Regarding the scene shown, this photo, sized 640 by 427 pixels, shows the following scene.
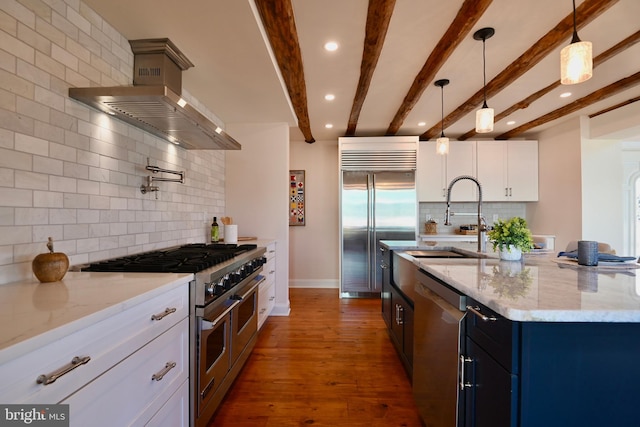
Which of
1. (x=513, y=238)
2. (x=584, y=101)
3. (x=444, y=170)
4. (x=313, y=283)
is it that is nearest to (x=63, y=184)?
(x=513, y=238)

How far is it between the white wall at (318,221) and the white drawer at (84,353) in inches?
150

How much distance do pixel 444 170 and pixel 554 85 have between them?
1813 mm

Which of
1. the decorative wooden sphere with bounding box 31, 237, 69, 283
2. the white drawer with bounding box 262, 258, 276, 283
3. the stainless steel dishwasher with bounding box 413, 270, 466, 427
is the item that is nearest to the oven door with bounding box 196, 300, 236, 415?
the decorative wooden sphere with bounding box 31, 237, 69, 283

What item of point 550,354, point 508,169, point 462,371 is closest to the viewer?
point 550,354

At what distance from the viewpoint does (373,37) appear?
208 centimetres

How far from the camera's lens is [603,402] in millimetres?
856

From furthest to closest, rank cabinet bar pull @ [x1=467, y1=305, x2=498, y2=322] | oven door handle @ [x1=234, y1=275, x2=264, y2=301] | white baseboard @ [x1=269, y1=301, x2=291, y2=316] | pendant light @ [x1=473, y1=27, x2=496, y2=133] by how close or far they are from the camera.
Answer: white baseboard @ [x1=269, y1=301, x2=291, y2=316], pendant light @ [x1=473, y1=27, x2=496, y2=133], oven door handle @ [x1=234, y1=275, x2=264, y2=301], cabinet bar pull @ [x1=467, y1=305, x2=498, y2=322]

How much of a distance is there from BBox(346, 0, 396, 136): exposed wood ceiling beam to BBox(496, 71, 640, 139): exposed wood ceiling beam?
8.03ft

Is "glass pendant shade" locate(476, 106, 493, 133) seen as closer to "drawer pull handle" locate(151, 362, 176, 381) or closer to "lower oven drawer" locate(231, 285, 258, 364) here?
"lower oven drawer" locate(231, 285, 258, 364)

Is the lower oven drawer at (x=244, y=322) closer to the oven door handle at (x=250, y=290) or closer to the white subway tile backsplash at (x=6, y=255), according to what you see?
the oven door handle at (x=250, y=290)

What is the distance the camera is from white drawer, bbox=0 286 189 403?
0.64 metres

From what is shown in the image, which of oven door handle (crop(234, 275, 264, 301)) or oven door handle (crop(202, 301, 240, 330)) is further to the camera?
oven door handle (crop(234, 275, 264, 301))

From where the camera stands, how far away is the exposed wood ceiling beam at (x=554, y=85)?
7.15ft

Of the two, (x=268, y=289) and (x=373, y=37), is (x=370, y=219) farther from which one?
(x=373, y=37)
